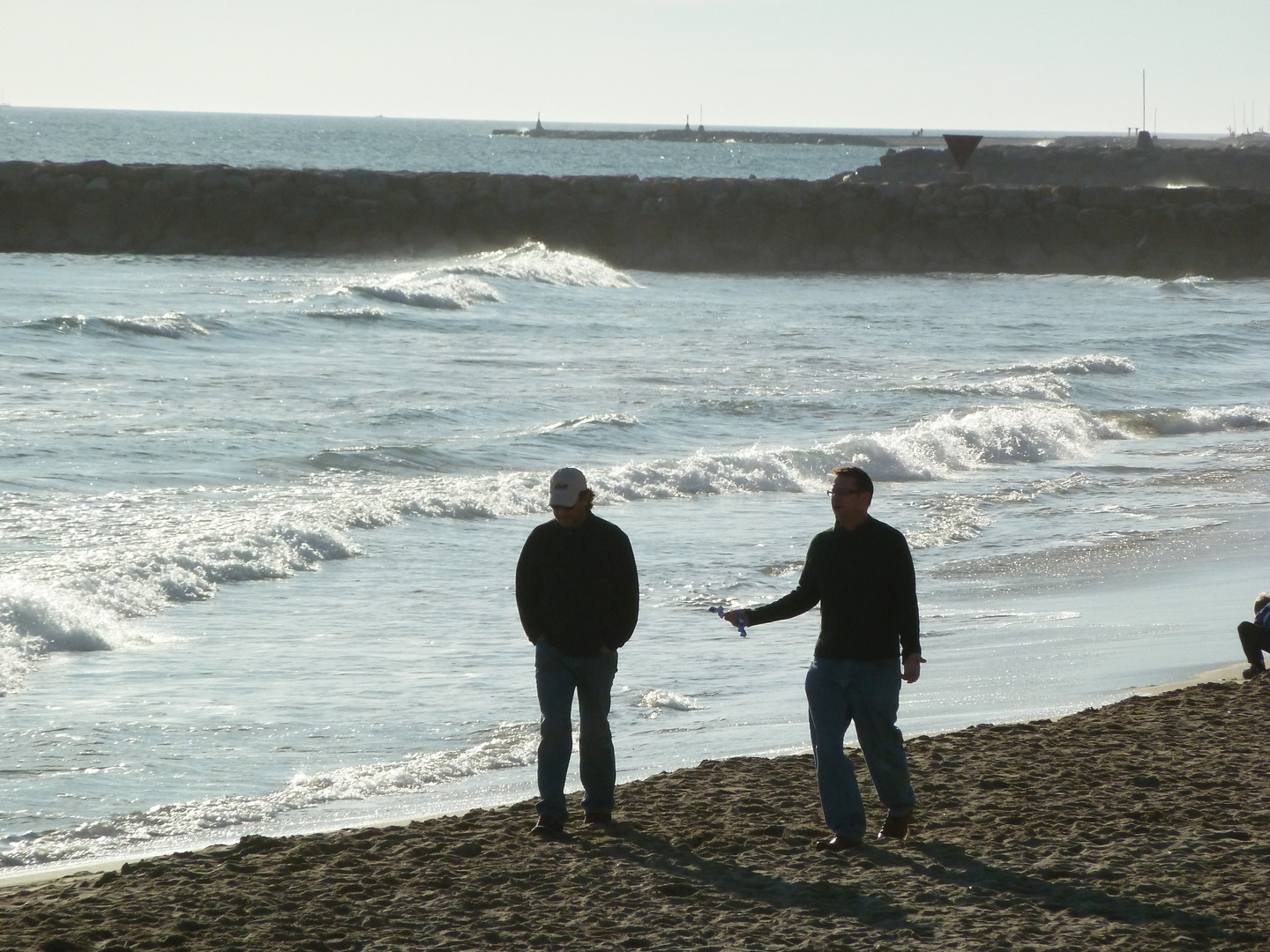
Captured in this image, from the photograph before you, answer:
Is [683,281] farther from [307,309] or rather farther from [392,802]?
[392,802]

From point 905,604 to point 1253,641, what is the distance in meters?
3.23

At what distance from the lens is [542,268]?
1375 inches

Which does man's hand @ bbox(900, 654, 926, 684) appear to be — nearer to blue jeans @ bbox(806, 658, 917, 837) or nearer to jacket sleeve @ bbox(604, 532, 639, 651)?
blue jeans @ bbox(806, 658, 917, 837)

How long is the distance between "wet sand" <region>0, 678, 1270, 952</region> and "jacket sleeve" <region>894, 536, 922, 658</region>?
645mm

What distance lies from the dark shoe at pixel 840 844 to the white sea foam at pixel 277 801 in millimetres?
2019

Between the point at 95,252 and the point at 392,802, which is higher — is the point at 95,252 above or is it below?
above

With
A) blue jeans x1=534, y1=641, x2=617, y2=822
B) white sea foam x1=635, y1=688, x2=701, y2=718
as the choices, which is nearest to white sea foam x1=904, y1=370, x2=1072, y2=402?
white sea foam x1=635, y1=688, x2=701, y2=718

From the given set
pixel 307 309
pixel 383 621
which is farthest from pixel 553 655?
pixel 307 309

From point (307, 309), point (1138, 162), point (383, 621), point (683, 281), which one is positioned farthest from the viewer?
point (1138, 162)

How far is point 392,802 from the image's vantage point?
6.22 meters

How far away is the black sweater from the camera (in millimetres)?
4945

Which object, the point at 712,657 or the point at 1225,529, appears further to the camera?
the point at 1225,529

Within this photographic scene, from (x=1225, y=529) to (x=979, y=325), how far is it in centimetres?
1791

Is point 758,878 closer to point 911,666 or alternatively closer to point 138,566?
point 911,666
